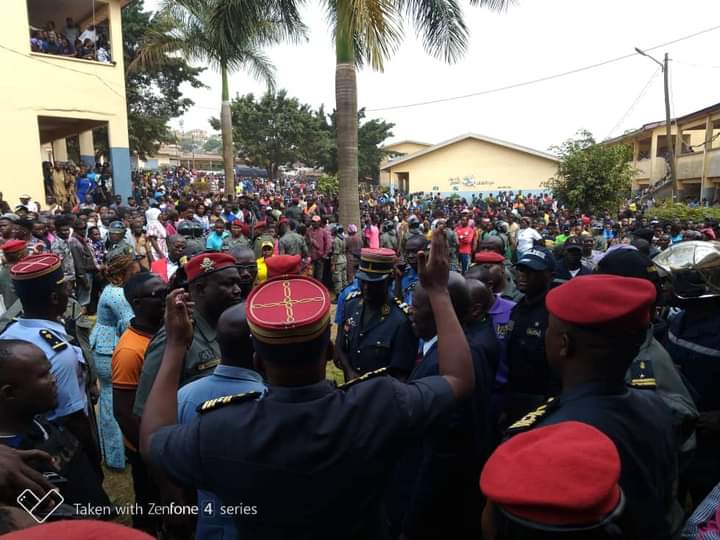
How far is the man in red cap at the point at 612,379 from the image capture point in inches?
63.5

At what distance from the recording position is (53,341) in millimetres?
→ 2793

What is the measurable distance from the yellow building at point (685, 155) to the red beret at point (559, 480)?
25.1 metres

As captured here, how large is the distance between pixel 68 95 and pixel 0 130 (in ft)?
6.82

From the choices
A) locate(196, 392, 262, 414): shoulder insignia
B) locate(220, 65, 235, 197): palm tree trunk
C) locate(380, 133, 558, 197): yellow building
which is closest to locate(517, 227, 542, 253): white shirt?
locate(196, 392, 262, 414): shoulder insignia

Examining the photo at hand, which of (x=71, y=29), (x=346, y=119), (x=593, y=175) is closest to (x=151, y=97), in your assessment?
(x=71, y=29)

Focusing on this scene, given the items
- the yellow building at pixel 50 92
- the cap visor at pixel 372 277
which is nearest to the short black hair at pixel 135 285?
the cap visor at pixel 372 277

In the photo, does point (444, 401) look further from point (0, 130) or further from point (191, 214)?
point (0, 130)

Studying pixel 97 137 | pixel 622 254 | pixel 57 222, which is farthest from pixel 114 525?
pixel 97 137

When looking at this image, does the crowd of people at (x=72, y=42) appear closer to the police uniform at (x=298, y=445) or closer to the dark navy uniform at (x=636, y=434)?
the police uniform at (x=298, y=445)

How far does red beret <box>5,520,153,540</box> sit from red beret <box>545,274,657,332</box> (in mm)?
1466

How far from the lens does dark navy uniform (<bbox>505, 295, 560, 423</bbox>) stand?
11.5ft

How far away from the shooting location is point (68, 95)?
14.5 m

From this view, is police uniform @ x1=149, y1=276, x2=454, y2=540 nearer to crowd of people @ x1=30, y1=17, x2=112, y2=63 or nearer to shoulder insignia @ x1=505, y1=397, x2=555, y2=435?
shoulder insignia @ x1=505, y1=397, x2=555, y2=435

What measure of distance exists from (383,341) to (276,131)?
122 ft
